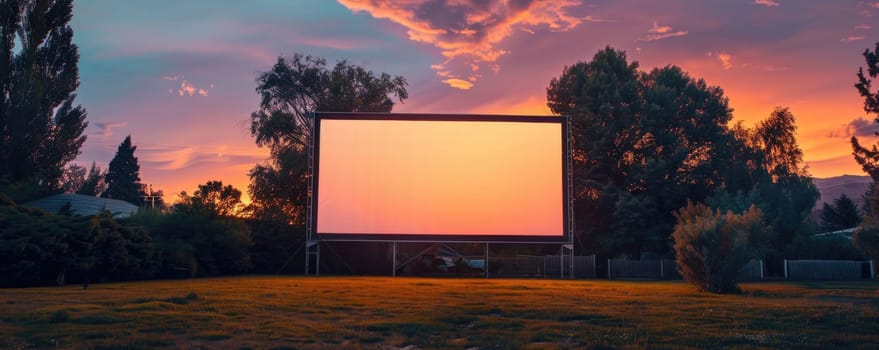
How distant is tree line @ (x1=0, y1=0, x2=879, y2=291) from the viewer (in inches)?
1292

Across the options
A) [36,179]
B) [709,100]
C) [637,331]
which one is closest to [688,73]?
[709,100]

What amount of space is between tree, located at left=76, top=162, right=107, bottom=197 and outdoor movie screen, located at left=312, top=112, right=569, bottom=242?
40.7 metres

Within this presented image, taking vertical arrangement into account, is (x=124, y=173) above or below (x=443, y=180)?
above

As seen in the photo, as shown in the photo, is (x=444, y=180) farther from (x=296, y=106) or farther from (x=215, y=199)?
(x=296, y=106)

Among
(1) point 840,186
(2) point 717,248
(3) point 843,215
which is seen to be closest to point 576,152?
(2) point 717,248

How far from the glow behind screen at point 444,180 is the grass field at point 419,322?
1206 cm

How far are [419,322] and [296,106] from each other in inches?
1290

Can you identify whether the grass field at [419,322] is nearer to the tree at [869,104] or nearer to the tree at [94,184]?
the tree at [869,104]

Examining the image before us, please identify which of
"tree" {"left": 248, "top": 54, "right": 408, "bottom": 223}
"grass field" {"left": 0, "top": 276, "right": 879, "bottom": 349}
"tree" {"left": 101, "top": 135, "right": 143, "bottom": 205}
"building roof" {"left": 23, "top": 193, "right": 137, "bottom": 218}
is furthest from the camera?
"tree" {"left": 101, "top": 135, "right": 143, "bottom": 205}

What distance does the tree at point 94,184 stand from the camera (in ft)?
196

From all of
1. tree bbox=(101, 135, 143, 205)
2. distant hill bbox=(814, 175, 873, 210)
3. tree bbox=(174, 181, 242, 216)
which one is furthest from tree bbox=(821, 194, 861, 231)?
distant hill bbox=(814, 175, 873, 210)

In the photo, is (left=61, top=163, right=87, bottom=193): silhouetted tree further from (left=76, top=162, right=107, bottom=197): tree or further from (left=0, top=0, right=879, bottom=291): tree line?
(left=0, top=0, right=879, bottom=291): tree line

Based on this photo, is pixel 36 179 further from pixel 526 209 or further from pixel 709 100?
pixel 709 100

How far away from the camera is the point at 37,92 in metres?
34.9
